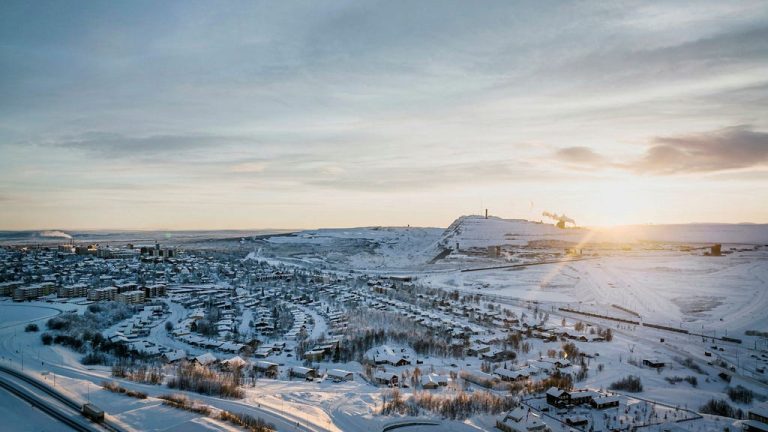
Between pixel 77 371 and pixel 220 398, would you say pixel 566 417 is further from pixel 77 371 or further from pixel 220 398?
pixel 77 371

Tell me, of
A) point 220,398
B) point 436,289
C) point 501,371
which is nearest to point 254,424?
point 220,398

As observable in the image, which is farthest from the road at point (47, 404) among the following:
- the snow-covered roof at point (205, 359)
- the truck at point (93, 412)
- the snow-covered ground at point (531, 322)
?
the snow-covered roof at point (205, 359)

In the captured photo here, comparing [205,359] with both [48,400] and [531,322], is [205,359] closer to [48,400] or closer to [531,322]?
[48,400]

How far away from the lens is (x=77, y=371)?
18859 mm

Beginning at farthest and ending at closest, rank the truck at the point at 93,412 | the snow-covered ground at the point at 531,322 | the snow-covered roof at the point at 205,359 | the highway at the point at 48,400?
the snow-covered roof at the point at 205,359 → the snow-covered ground at the point at 531,322 → the truck at the point at 93,412 → the highway at the point at 48,400

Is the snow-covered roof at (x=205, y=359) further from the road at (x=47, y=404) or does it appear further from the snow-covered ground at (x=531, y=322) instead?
the road at (x=47, y=404)

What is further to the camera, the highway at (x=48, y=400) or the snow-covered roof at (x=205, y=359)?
the snow-covered roof at (x=205, y=359)

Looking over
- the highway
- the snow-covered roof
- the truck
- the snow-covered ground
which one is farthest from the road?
the snow-covered roof

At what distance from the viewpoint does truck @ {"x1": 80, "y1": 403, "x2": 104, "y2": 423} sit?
510 inches

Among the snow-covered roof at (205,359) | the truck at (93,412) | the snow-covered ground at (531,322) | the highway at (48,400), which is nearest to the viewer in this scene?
the highway at (48,400)

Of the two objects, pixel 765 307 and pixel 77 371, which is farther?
pixel 765 307

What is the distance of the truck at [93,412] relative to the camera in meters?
12.9

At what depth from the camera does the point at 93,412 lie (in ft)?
42.5

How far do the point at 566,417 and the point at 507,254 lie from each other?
215 ft
